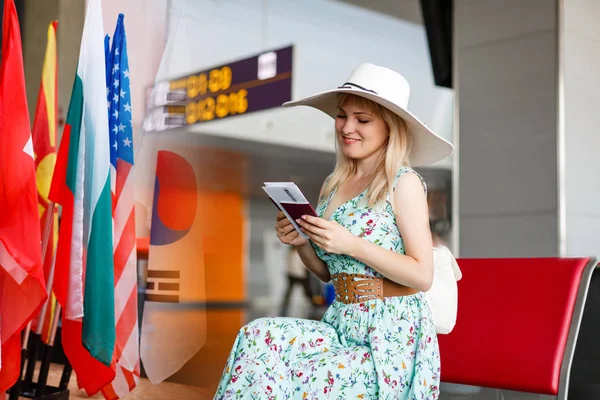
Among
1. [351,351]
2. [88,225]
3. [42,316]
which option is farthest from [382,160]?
[42,316]

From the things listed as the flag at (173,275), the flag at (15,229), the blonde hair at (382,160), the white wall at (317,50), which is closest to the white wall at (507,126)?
the white wall at (317,50)

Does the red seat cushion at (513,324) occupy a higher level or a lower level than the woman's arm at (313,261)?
lower

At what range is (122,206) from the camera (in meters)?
3.42

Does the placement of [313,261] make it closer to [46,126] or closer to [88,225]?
[88,225]

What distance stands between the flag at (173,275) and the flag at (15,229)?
1165 millimetres

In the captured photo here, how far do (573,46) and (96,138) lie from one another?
280 cm

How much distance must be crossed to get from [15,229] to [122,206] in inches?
24.0

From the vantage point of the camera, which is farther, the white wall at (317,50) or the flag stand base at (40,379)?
the white wall at (317,50)

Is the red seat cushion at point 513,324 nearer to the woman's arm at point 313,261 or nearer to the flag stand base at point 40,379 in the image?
the woman's arm at point 313,261

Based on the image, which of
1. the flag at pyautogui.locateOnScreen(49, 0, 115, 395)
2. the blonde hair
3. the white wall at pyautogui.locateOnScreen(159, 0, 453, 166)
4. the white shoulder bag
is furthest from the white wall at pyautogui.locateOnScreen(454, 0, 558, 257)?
the flag at pyautogui.locateOnScreen(49, 0, 115, 395)

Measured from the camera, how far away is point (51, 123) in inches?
155

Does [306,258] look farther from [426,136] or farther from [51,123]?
[51,123]

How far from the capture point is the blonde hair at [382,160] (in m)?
2.30

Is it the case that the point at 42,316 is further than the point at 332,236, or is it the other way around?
the point at 42,316
